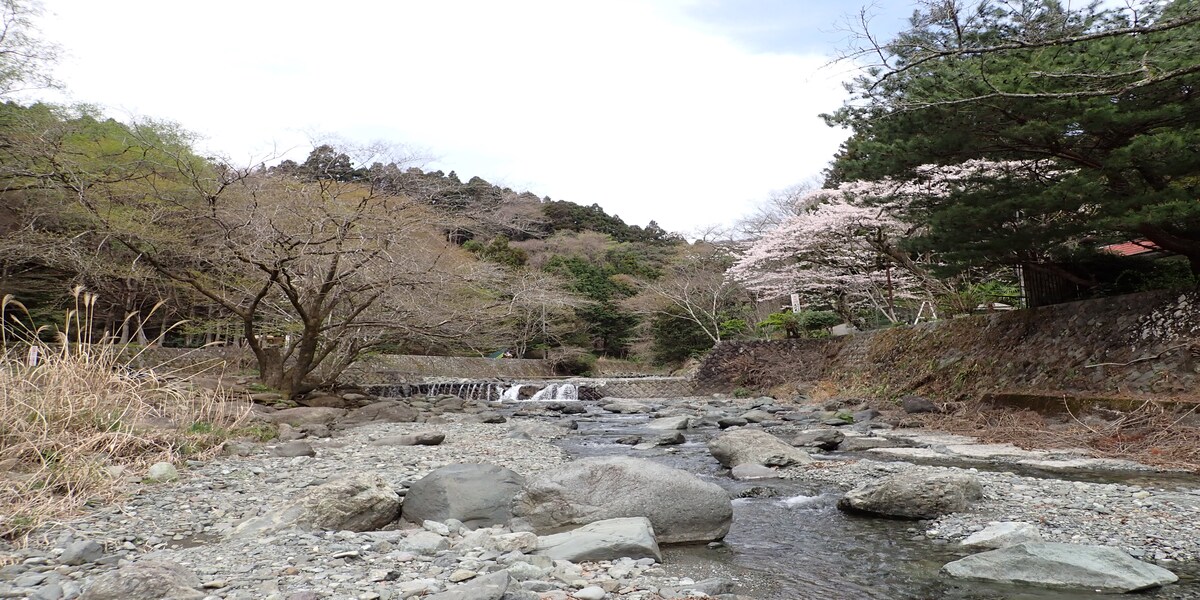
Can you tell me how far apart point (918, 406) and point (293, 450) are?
9.29 meters

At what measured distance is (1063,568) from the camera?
3.37m

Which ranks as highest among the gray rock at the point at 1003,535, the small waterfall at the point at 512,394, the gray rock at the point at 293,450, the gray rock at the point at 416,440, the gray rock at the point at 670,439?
the gray rock at the point at 1003,535

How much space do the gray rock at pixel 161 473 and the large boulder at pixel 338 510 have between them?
61.6 inches

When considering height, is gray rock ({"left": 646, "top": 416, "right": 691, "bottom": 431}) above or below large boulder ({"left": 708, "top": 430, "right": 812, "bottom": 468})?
below

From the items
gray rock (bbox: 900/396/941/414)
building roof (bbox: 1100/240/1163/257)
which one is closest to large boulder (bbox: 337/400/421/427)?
gray rock (bbox: 900/396/941/414)

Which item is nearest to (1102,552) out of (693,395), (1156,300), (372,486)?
(372,486)

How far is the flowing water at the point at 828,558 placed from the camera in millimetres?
3352

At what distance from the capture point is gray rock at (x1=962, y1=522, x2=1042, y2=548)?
3.88 m

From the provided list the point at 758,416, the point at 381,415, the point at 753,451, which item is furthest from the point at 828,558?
the point at 381,415

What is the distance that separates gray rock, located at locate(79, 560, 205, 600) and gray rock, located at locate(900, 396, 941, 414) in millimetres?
10526

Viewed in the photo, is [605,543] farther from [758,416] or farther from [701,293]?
[701,293]

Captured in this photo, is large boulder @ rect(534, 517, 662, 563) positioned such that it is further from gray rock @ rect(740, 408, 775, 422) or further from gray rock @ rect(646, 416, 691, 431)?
gray rock @ rect(740, 408, 775, 422)

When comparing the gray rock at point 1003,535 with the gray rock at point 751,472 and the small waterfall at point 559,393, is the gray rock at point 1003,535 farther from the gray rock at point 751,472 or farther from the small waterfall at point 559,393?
the small waterfall at point 559,393

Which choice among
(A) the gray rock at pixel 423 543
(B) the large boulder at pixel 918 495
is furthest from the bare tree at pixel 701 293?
(A) the gray rock at pixel 423 543
